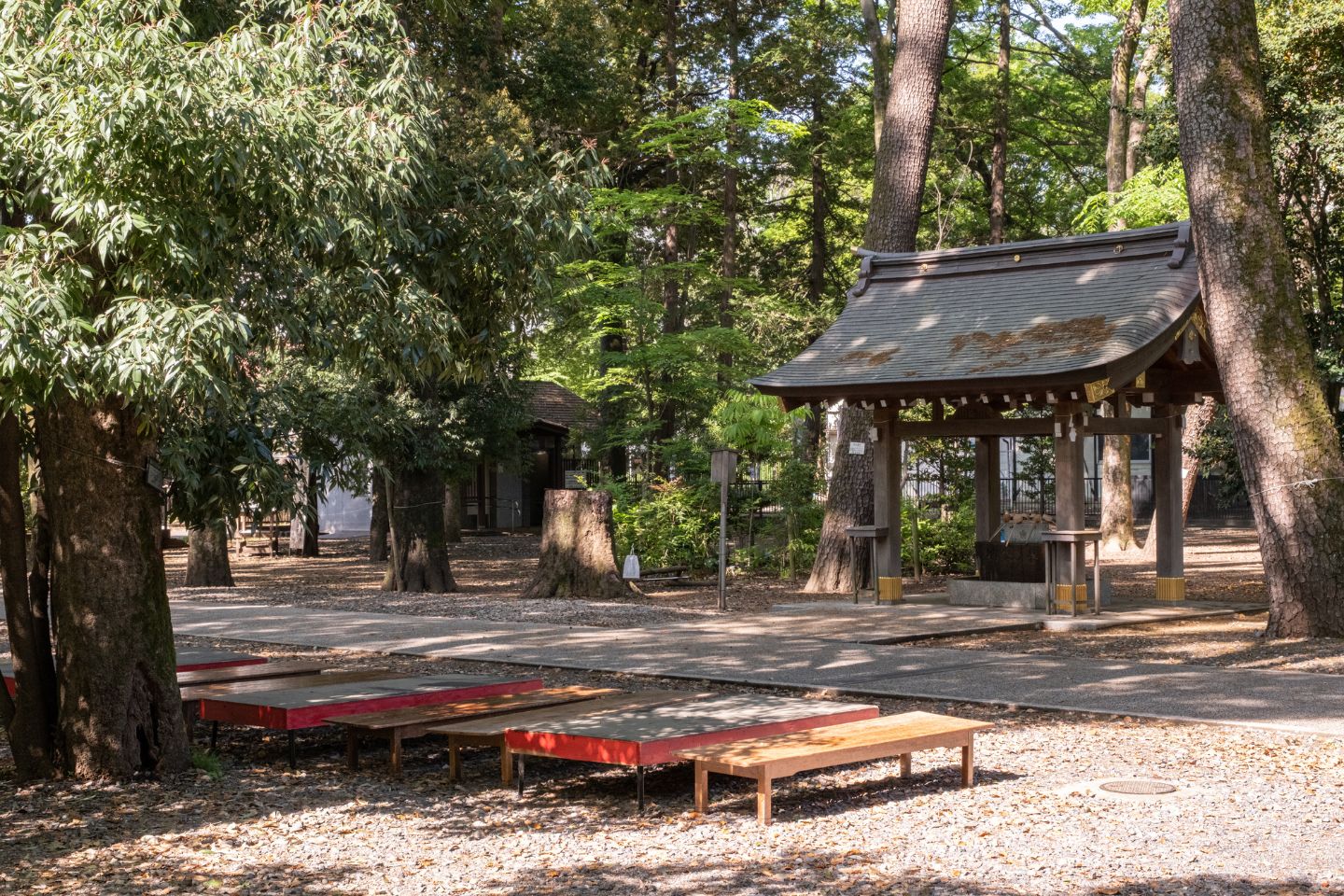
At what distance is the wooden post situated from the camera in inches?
816

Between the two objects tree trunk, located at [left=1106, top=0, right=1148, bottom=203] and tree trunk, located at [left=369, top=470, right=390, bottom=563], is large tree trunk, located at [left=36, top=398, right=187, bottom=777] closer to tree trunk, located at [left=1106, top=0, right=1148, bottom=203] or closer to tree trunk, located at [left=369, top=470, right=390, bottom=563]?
tree trunk, located at [left=369, top=470, right=390, bottom=563]

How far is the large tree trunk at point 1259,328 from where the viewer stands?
1434 centimetres

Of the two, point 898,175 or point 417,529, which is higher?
point 898,175

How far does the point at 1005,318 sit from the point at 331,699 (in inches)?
446

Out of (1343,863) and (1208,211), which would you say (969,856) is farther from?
(1208,211)

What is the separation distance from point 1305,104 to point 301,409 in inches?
532

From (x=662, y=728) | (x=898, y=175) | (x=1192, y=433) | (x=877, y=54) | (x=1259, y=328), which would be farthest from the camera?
(x=1192, y=433)

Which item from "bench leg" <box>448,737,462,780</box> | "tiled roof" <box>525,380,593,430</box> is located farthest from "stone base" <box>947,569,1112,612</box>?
"tiled roof" <box>525,380,593,430</box>

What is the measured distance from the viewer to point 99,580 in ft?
27.2

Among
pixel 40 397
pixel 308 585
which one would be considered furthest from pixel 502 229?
pixel 308 585

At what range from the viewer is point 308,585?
→ 82.2ft

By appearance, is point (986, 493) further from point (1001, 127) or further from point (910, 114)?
point (1001, 127)

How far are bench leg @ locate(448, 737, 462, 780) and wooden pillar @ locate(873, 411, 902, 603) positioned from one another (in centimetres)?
1080

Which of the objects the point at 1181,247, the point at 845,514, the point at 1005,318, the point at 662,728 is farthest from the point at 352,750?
the point at 845,514
